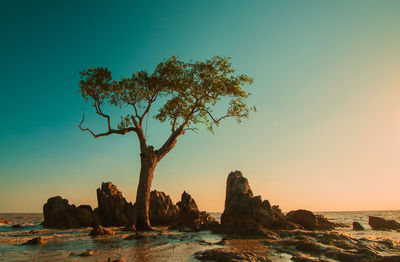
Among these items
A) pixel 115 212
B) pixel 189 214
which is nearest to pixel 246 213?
pixel 189 214

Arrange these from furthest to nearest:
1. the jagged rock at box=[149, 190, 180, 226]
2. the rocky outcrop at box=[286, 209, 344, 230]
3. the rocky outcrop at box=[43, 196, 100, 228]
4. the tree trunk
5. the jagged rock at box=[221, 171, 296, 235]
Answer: the jagged rock at box=[149, 190, 180, 226] < the rocky outcrop at box=[43, 196, 100, 228] < the rocky outcrop at box=[286, 209, 344, 230] < the tree trunk < the jagged rock at box=[221, 171, 296, 235]

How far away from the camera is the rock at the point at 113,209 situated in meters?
31.4

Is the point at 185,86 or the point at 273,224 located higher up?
the point at 185,86

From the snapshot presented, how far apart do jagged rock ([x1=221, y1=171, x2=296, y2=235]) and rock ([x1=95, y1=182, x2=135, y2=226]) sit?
15.2 meters

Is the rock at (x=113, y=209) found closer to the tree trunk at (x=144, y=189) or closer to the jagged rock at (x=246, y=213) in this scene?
the tree trunk at (x=144, y=189)

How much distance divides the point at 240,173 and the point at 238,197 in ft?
11.6

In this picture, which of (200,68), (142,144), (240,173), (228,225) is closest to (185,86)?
(200,68)

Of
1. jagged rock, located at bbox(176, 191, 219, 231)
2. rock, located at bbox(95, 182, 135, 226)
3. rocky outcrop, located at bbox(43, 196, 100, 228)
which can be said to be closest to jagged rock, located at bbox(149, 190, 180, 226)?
rock, located at bbox(95, 182, 135, 226)

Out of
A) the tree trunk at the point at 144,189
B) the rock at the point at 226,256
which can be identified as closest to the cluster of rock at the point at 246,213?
the tree trunk at the point at 144,189

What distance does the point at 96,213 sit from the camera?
32156mm

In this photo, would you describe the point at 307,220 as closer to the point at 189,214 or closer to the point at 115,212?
the point at 189,214

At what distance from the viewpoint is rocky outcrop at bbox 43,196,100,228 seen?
92.7 ft

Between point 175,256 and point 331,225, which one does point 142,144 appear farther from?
point 331,225

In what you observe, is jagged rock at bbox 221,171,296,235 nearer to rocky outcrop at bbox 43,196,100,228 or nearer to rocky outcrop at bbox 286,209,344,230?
rocky outcrop at bbox 286,209,344,230
